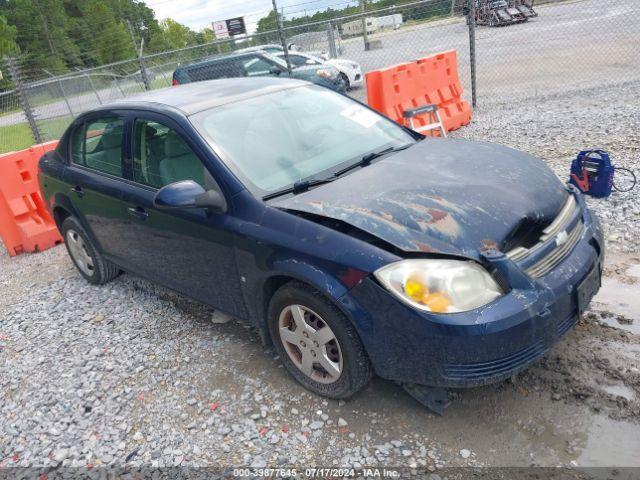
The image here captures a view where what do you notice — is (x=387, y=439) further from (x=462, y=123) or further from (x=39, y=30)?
(x=39, y=30)

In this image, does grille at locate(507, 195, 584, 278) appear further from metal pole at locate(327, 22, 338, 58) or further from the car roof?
metal pole at locate(327, 22, 338, 58)

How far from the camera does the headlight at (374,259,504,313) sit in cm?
246

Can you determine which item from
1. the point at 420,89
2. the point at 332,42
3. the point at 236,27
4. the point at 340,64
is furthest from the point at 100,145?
the point at 236,27

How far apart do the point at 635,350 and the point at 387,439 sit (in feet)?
5.15

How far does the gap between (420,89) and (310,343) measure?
6.07 meters

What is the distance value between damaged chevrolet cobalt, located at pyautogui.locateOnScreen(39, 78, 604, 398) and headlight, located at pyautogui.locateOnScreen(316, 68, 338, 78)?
29.0ft

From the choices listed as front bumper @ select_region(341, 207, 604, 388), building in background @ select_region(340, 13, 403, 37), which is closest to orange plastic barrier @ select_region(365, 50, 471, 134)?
building in background @ select_region(340, 13, 403, 37)

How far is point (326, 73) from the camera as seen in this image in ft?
42.0

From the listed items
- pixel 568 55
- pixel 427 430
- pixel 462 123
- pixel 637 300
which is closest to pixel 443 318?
pixel 427 430

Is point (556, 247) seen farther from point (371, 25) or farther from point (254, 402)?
point (371, 25)

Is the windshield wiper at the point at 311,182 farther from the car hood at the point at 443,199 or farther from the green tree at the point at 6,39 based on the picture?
the green tree at the point at 6,39

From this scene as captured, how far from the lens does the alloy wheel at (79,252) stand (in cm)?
511

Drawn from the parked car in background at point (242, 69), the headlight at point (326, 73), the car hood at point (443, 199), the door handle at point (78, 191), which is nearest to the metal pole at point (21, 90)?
the parked car in background at point (242, 69)

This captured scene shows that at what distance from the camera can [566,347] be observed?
3188mm
